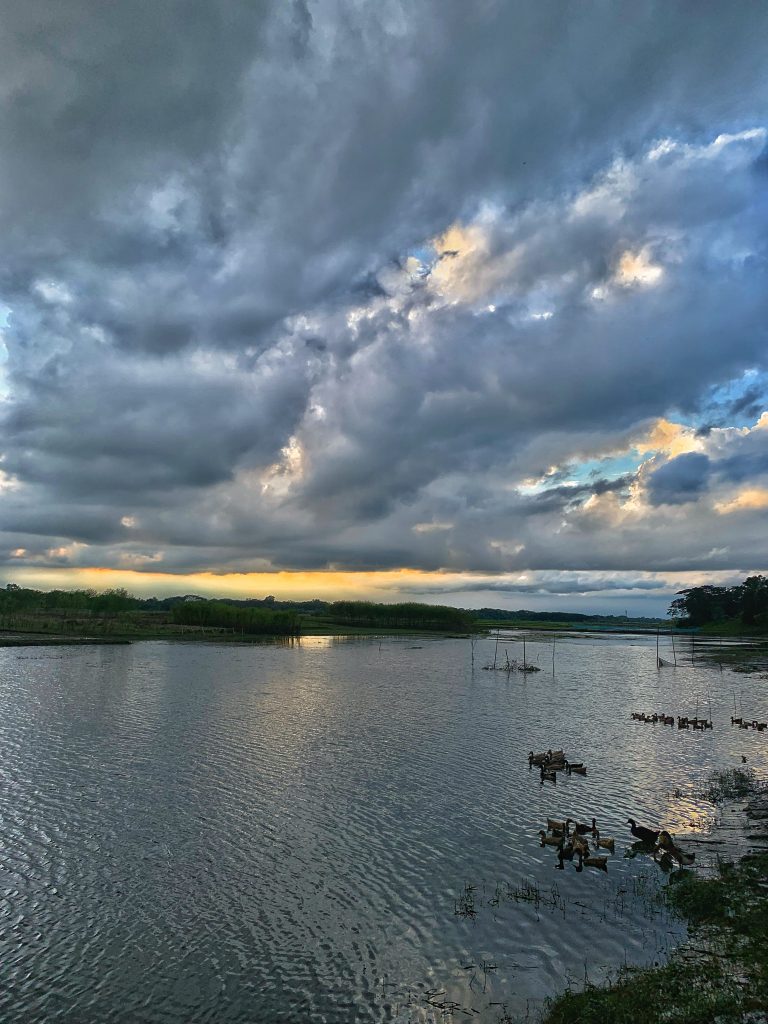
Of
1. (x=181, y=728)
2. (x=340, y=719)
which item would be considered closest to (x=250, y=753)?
(x=181, y=728)

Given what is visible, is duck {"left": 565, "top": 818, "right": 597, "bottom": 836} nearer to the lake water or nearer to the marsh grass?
the lake water

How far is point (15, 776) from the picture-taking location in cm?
3128

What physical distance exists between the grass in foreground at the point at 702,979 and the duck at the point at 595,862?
291cm

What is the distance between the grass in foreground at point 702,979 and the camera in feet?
39.5

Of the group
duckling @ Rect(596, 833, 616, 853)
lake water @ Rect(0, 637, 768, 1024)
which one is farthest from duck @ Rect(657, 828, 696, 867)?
duckling @ Rect(596, 833, 616, 853)

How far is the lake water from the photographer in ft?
47.2

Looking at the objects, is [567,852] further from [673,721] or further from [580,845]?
[673,721]

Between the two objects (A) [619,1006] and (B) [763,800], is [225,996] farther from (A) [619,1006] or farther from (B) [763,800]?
(B) [763,800]

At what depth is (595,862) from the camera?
21125 millimetres

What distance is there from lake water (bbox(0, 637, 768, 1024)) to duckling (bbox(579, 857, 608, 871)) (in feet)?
1.15

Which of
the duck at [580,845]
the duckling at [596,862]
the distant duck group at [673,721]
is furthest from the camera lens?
the distant duck group at [673,721]

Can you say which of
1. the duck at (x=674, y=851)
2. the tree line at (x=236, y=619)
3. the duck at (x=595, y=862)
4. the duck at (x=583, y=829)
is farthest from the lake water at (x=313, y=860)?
the tree line at (x=236, y=619)

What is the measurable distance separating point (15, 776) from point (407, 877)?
2217 centimetres

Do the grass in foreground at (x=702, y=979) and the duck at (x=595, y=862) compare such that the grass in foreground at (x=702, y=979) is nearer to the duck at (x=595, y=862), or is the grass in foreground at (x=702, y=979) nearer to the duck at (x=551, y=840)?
the duck at (x=595, y=862)
